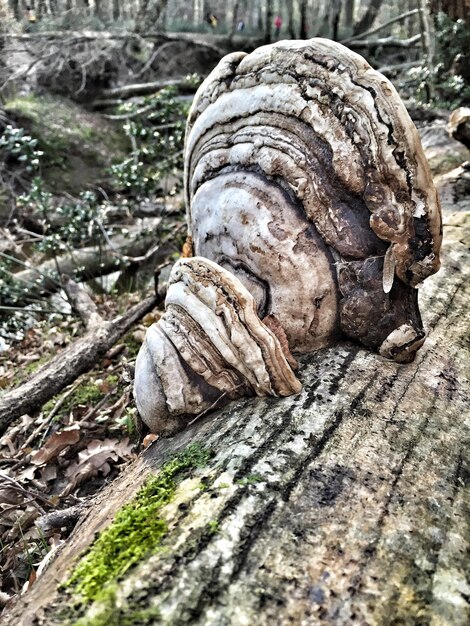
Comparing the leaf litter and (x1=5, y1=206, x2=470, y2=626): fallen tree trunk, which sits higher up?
(x1=5, y1=206, x2=470, y2=626): fallen tree trunk

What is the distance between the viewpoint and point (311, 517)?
1.41 meters

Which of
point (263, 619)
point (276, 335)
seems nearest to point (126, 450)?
point (276, 335)

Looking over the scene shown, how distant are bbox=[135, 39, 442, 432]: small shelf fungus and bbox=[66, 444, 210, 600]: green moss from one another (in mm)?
355

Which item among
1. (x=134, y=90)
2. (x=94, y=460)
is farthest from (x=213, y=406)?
(x=134, y=90)

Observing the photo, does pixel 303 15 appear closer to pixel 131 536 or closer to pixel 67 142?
pixel 67 142

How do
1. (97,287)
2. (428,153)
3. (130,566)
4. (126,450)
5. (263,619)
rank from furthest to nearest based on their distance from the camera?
(97,287), (428,153), (126,450), (130,566), (263,619)

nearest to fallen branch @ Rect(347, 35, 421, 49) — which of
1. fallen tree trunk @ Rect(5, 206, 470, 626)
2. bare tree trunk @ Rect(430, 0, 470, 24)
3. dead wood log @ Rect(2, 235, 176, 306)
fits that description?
bare tree trunk @ Rect(430, 0, 470, 24)

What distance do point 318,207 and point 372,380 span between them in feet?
2.31

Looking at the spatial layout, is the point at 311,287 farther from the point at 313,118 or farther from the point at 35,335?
the point at 35,335

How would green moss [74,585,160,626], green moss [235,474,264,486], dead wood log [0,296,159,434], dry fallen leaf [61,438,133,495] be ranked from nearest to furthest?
green moss [74,585,160,626] < green moss [235,474,264,486] < dry fallen leaf [61,438,133,495] < dead wood log [0,296,159,434]

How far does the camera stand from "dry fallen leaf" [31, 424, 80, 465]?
2.96m

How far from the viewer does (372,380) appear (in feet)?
6.71

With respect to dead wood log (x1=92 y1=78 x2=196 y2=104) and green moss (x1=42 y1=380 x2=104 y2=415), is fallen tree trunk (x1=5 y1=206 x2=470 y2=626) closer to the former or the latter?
green moss (x1=42 y1=380 x2=104 y2=415)

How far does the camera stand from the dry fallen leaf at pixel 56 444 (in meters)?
2.96
